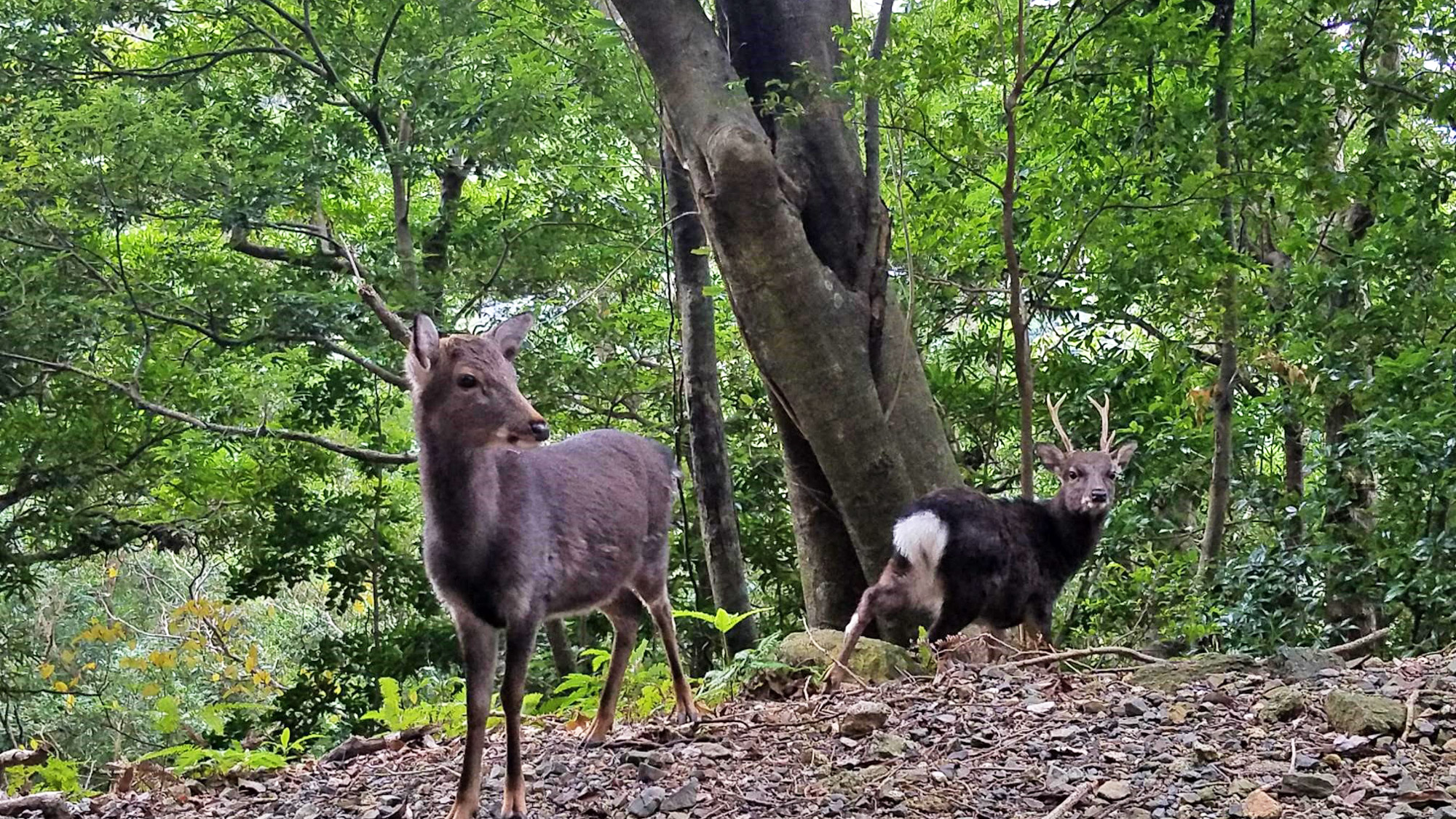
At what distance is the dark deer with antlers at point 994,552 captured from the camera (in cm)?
588

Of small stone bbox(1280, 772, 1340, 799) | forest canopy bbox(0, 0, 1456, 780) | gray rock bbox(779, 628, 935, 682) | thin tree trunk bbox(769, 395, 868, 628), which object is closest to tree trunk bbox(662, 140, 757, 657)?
forest canopy bbox(0, 0, 1456, 780)

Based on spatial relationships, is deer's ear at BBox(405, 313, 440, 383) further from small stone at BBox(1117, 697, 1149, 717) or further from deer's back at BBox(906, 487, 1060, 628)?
deer's back at BBox(906, 487, 1060, 628)

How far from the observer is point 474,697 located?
367cm

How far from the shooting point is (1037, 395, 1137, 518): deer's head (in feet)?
22.0

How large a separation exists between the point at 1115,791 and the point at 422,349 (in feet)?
7.14

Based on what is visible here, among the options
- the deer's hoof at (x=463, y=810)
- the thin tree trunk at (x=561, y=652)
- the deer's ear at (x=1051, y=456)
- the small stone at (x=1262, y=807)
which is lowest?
the small stone at (x=1262, y=807)

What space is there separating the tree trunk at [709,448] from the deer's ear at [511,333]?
8.85 feet

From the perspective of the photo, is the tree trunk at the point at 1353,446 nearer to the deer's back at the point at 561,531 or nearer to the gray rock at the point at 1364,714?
the gray rock at the point at 1364,714

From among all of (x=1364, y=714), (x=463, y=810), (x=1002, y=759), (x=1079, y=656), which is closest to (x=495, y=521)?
(x=463, y=810)

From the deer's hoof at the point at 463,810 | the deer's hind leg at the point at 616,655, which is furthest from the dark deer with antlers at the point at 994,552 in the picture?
the deer's hoof at the point at 463,810

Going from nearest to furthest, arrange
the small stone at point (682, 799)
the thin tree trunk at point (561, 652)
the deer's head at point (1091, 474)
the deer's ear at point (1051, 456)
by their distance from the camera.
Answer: the small stone at point (682, 799), the deer's head at point (1091, 474), the deer's ear at point (1051, 456), the thin tree trunk at point (561, 652)

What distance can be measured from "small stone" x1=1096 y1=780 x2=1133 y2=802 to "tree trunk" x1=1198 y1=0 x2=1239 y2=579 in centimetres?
340

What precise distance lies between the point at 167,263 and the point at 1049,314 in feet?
20.2

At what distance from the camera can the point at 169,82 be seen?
1027 centimetres
